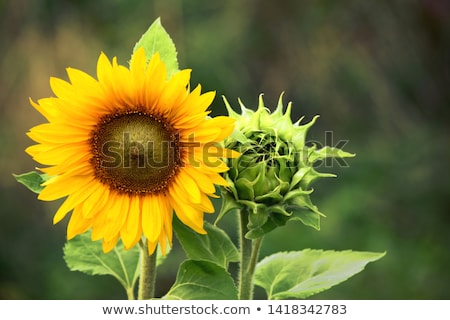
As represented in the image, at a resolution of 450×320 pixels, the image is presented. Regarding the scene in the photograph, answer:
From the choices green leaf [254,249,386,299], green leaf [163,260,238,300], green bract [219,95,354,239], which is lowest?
green leaf [163,260,238,300]

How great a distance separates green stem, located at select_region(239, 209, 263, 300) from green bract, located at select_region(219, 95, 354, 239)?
3cm

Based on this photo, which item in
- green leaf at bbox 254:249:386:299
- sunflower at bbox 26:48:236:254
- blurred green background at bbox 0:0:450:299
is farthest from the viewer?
blurred green background at bbox 0:0:450:299

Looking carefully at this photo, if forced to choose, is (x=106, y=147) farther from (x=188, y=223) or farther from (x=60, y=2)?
(x=60, y=2)

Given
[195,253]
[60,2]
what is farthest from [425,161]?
[195,253]

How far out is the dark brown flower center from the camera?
2.68 ft

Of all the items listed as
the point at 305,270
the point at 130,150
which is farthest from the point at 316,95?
the point at 130,150

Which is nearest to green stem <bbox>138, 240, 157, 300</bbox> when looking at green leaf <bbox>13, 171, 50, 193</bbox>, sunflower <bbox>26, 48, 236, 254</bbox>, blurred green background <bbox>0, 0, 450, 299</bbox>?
sunflower <bbox>26, 48, 236, 254</bbox>

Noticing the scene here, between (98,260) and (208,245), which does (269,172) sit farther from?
(98,260)

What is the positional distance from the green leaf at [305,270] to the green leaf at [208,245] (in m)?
0.08

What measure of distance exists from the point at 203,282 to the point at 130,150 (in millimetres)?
169

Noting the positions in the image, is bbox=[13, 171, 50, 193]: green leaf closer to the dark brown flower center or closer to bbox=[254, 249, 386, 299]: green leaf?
the dark brown flower center

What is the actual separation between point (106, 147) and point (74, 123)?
0.19 feet

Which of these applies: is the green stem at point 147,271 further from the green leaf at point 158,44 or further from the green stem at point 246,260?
the green leaf at point 158,44

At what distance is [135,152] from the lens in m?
0.83
